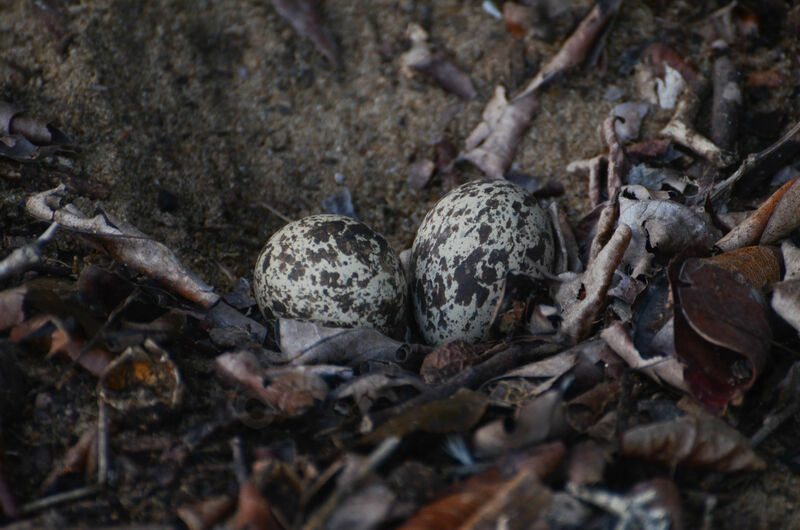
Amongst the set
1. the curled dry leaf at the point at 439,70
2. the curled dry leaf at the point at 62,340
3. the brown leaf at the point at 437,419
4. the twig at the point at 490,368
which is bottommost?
the twig at the point at 490,368

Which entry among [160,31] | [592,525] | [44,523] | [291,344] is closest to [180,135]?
[160,31]

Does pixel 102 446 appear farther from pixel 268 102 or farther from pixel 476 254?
pixel 268 102

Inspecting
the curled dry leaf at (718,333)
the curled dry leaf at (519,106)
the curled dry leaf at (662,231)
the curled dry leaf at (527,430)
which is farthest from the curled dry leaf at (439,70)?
the curled dry leaf at (527,430)

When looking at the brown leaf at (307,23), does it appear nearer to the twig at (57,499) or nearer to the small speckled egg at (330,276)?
the small speckled egg at (330,276)

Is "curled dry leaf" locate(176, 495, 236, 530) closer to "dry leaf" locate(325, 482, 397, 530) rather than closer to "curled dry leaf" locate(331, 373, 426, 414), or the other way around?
"dry leaf" locate(325, 482, 397, 530)

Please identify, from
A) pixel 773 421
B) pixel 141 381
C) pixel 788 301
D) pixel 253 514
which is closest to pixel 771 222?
pixel 788 301

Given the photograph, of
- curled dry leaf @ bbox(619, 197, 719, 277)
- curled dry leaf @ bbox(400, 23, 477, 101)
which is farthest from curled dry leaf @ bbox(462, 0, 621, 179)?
curled dry leaf @ bbox(619, 197, 719, 277)
